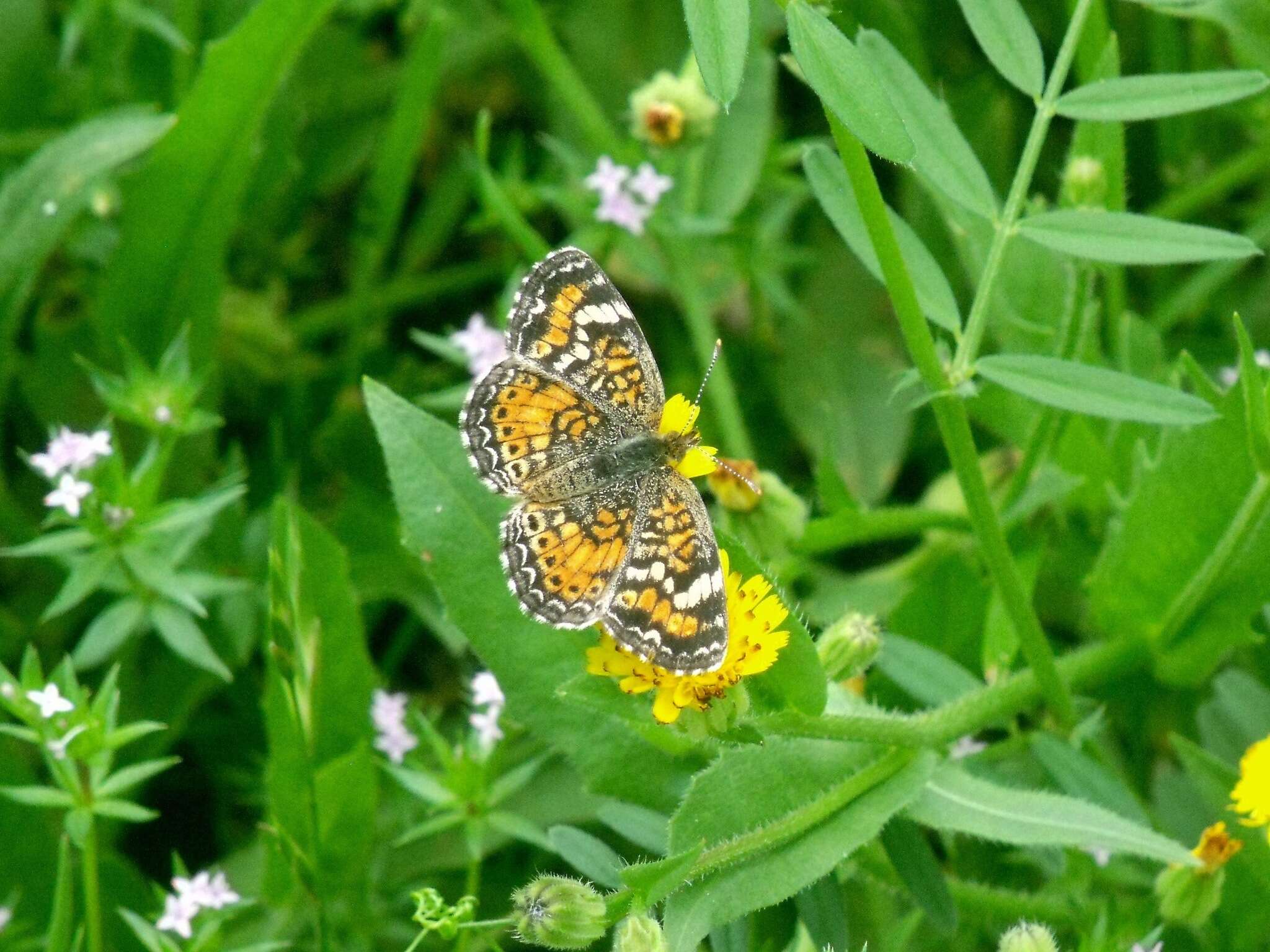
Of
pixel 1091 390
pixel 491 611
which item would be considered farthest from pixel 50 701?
pixel 1091 390

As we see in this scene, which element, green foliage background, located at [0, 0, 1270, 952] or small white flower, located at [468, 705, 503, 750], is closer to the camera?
green foliage background, located at [0, 0, 1270, 952]

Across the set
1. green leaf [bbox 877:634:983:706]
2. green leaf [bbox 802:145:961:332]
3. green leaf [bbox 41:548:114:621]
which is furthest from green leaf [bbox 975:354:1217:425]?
green leaf [bbox 41:548:114:621]

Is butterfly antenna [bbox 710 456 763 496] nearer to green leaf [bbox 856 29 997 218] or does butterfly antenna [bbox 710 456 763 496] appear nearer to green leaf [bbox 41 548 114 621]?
green leaf [bbox 856 29 997 218]

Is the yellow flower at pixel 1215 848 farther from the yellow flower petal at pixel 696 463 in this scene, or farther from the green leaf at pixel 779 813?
the yellow flower petal at pixel 696 463

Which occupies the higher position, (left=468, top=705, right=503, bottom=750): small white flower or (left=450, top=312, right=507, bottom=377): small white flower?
(left=450, top=312, right=507, bottom=377): small white flower

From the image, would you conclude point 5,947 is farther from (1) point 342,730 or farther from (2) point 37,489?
(2) point 37,489
